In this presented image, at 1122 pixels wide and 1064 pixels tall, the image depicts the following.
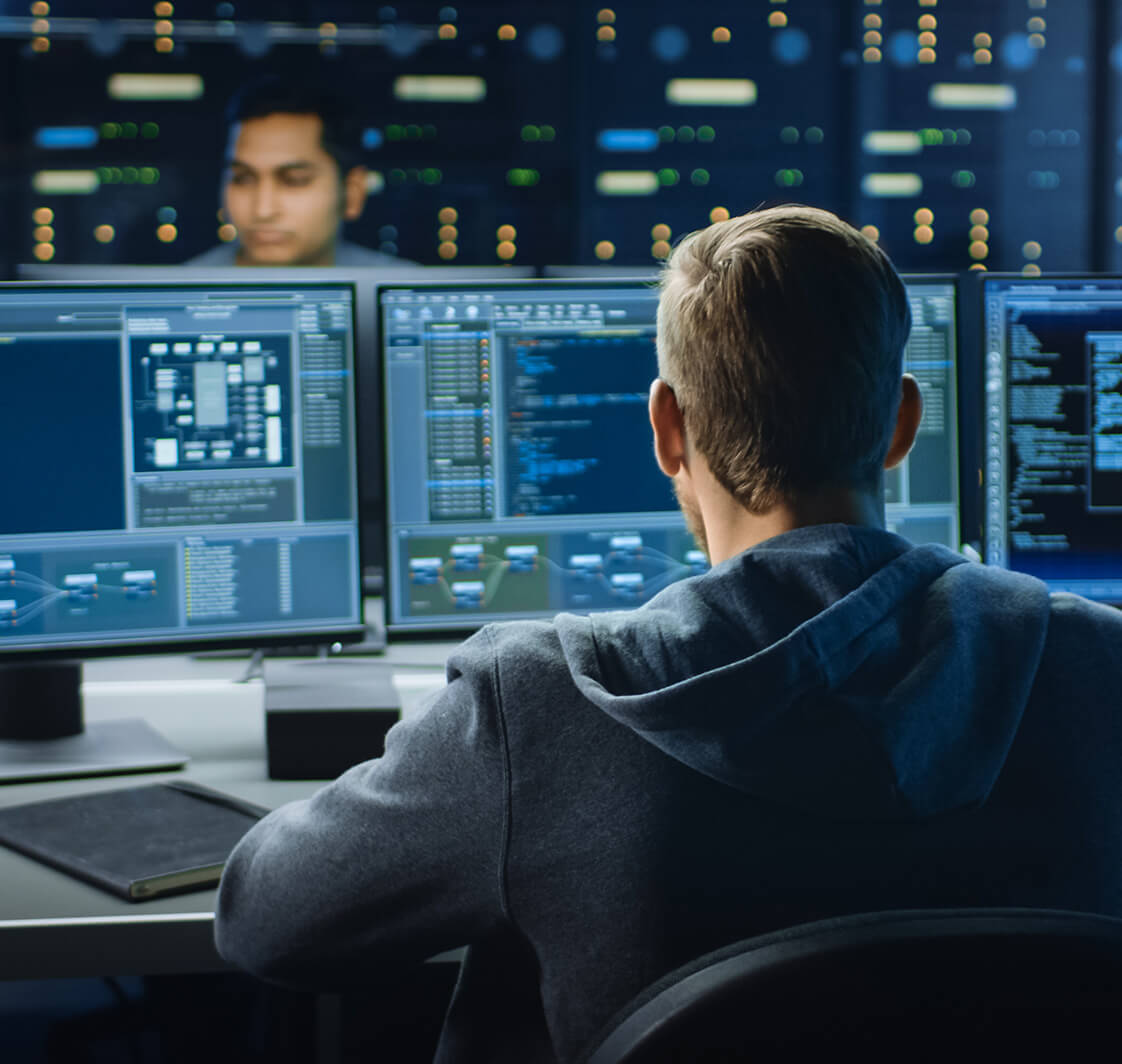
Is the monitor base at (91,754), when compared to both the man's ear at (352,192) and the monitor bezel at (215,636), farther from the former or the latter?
the man's ear at (352,192)

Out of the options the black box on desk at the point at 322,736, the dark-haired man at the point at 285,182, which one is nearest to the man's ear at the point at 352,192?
the dark-haired man at the point at 285,182

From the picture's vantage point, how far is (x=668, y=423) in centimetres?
89

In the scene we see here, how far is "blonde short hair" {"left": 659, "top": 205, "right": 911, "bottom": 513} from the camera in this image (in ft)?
2.65

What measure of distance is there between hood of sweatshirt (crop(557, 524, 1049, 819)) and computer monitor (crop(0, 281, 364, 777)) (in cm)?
72

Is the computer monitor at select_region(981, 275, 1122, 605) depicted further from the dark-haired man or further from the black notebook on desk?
the dark-haired man

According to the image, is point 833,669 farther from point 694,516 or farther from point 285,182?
point 285,182

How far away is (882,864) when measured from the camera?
0.69 meters

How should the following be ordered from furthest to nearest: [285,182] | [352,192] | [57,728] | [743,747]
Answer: [352,192]
[285,182]
[57,728]
[743,747]

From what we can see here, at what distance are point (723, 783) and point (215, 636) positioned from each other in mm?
850

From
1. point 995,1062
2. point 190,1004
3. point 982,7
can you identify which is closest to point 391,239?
point 982,7

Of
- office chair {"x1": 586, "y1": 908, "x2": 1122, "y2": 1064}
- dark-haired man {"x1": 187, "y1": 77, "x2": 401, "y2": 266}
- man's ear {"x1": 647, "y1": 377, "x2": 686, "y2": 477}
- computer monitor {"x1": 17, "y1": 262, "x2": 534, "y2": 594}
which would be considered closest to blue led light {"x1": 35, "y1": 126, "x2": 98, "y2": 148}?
dark-haired man {"x1": 187, "y1": 77, "x2": 401, "y2": 266}

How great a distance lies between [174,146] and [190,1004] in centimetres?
436

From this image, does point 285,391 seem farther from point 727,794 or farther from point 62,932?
point 727,794

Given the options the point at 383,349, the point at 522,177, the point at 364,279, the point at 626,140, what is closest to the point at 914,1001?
the point at 383,349
